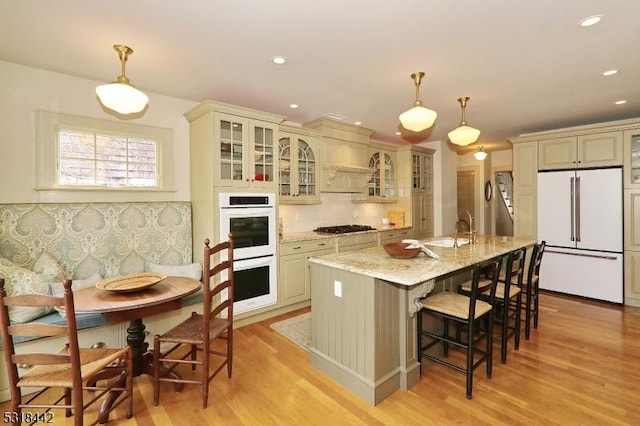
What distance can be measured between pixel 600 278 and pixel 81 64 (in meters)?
6.41

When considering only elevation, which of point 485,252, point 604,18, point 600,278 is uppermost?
point 604,18

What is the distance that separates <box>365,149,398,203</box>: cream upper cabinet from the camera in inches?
214

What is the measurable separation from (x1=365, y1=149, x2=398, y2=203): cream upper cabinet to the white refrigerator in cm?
224

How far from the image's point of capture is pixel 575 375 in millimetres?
2473

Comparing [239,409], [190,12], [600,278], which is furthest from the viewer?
[600,278]

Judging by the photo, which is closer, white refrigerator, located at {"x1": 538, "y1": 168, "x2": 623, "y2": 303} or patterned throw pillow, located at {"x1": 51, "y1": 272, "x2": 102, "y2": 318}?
patterned throw pillow, located at {"x1": 51, "y1": 272, "x2": 102, "y2": 318}

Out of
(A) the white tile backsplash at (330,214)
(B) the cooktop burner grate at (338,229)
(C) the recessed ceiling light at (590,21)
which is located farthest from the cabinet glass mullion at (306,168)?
(C) the recessed ceiling light at (590,21)

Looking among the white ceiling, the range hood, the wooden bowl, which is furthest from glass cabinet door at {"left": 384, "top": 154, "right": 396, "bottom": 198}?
the wooden bowl

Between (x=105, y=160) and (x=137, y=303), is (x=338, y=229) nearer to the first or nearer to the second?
(x=105, y=160)

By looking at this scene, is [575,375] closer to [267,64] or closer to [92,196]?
[267,64]

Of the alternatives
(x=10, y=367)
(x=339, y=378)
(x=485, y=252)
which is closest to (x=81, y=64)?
(x=10, y=367)

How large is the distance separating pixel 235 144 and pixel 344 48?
1610 millimetres

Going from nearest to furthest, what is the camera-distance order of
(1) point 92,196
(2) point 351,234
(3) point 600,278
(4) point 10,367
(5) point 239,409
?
1. (4) point 10,367
2. (5) point 239,409
3. (1) point 92,196
4. (3) point 600,278
5. (2) point 351,234

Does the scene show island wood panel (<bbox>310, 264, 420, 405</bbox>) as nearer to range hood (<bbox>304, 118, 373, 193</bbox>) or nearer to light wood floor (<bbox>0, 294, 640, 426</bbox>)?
light wood floor (<bbox>0, 294, 640, 426</bbox>)
